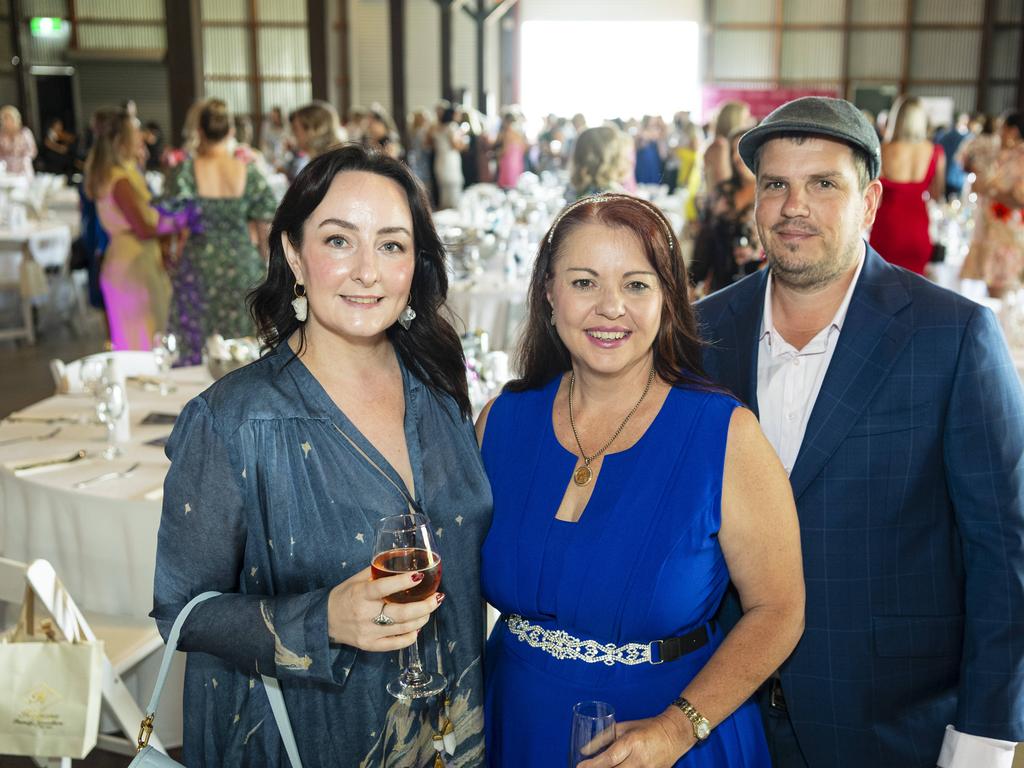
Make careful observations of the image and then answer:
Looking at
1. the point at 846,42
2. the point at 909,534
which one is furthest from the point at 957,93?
the point at 909,534

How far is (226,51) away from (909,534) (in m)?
23.3

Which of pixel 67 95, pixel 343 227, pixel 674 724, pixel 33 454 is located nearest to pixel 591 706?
pixel 674 724

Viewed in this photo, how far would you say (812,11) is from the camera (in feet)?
72.9

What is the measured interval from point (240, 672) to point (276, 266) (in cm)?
67

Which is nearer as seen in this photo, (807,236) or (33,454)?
(807,236)

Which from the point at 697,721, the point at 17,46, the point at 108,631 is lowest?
the point at 108,631

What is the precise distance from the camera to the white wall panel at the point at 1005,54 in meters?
21.5

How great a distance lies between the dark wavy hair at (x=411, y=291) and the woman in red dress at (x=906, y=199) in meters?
5.48

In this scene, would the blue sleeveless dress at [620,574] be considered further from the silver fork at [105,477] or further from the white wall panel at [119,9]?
the white wall panel at [119,9]

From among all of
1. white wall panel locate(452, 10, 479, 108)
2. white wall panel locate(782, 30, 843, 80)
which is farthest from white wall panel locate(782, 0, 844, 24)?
white wall panel locate(452, 10, 479, 108)

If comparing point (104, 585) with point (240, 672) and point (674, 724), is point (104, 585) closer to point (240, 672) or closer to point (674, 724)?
point (240, 672)

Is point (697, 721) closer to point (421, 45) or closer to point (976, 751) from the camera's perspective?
point (976, 751)

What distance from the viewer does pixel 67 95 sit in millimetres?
22547

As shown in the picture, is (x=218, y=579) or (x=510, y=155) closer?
(x=218, y=579)
